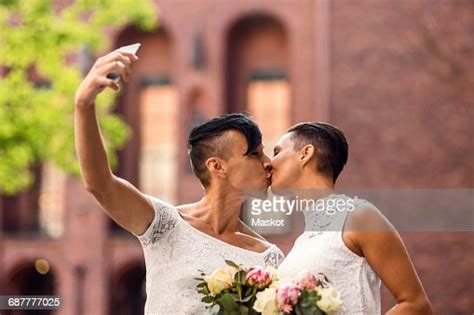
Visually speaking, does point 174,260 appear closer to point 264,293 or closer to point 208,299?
point 208,299

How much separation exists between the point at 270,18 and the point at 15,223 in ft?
21.7

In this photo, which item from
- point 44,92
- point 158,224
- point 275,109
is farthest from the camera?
point 275,109

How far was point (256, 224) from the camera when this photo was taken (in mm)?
4012

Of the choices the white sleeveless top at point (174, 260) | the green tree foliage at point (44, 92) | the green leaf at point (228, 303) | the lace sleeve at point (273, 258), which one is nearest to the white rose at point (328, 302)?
the green leaf at point (228, 303)

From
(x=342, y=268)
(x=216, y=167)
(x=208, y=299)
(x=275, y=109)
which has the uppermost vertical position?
(x=216, y=167)

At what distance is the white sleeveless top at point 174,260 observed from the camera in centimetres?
376

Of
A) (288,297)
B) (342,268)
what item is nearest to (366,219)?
(342,268)

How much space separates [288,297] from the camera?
3.27m

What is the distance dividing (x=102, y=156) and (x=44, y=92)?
15.3 metres

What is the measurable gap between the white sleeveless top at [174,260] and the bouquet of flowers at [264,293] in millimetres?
111

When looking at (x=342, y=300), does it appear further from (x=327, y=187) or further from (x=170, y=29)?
(x=170, y=29)

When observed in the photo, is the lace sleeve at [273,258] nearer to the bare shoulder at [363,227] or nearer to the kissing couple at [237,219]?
the kissing couple at [237,219]

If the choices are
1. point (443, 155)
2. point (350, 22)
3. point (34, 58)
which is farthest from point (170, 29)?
point (34, 58)

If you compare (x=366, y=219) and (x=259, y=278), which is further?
(x=259, y=278)
